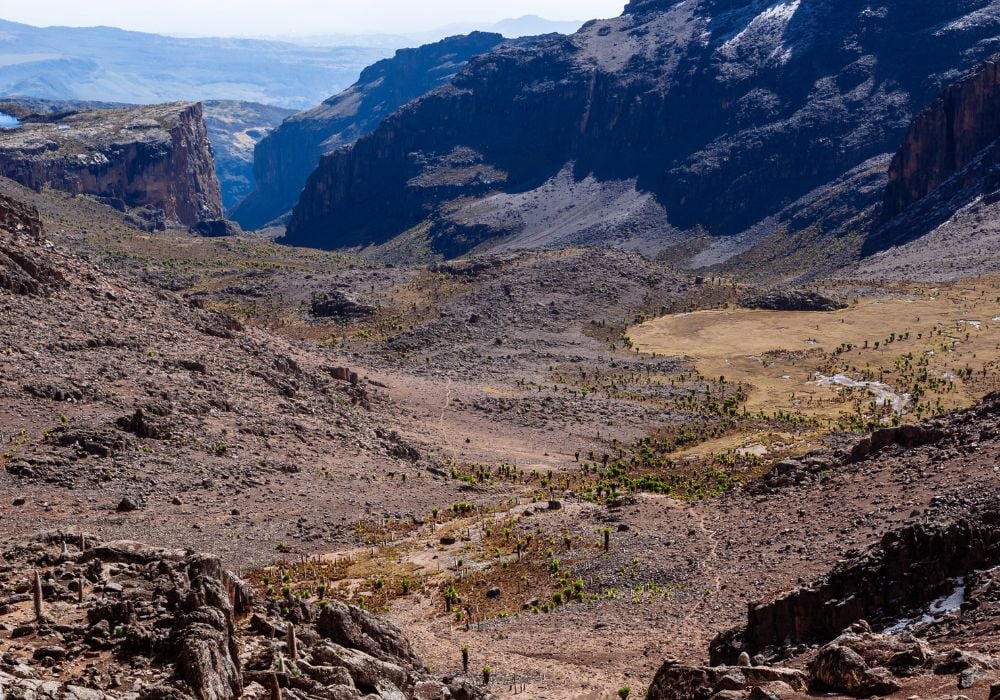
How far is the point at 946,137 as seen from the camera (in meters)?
164

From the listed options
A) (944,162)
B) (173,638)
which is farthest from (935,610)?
(944,162)

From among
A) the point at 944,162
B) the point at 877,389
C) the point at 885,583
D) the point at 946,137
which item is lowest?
the point at 877,389

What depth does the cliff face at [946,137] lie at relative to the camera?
522ft

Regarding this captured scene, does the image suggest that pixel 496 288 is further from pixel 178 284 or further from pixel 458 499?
pixel 458 499

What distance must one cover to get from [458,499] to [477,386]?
31549 millimetres

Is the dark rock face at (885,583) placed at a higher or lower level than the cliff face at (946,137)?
lower

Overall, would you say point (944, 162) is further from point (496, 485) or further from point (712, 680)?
point (712, 680)

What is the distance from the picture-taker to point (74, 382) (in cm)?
5478

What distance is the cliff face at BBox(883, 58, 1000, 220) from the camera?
6270 inches

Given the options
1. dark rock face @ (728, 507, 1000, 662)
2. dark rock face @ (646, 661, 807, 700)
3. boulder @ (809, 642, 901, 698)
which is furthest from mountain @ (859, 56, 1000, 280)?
boulder @ (809, 642, 901, 698)

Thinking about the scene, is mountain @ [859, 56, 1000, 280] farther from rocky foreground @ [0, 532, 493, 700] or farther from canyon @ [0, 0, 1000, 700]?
rocky foreground @ [0, 532, 493, 700]

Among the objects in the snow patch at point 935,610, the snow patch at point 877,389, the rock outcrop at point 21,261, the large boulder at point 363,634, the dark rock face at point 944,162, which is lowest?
the snow patch at point 877,389

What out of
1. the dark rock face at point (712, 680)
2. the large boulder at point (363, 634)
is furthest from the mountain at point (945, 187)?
the large boulder at point (363, 634)

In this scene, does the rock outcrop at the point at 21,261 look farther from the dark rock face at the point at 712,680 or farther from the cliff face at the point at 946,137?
the cliff face at the point at 946,137
